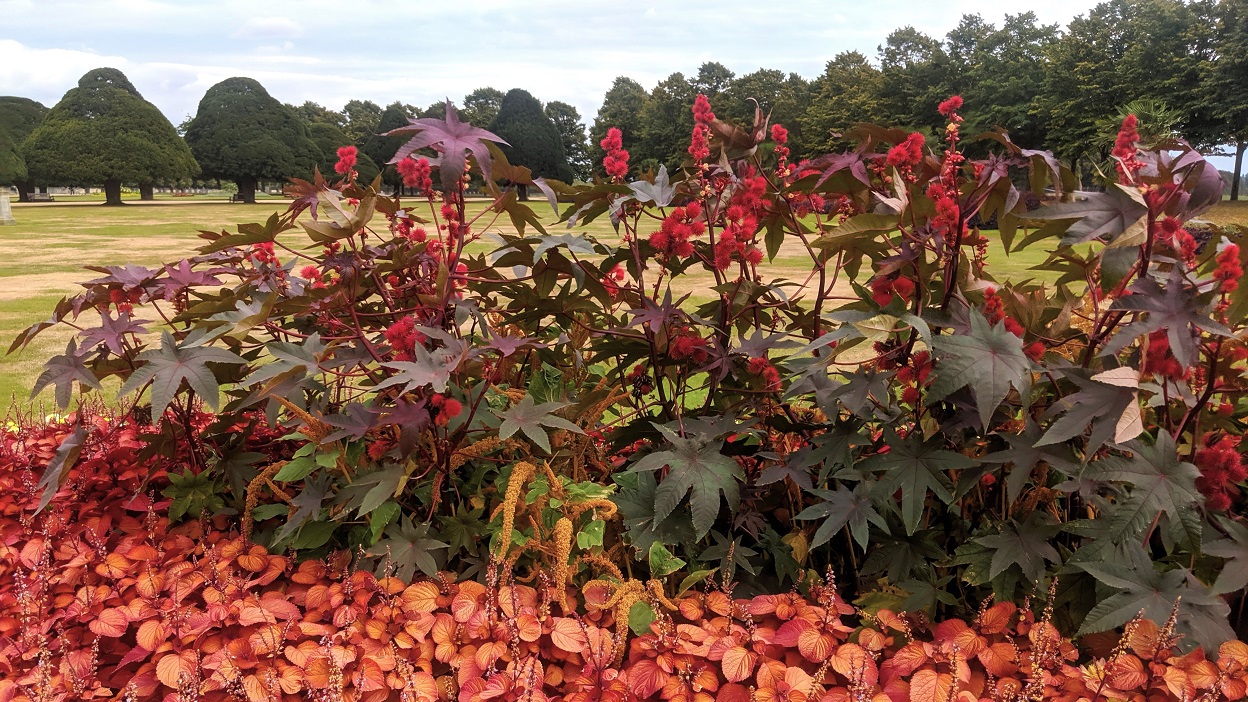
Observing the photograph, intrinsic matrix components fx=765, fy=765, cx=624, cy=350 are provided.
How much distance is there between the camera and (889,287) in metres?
1.58

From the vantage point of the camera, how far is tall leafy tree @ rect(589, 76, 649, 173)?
5541 centimetres

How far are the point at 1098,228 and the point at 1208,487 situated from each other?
58cm

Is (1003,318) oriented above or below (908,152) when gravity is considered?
below

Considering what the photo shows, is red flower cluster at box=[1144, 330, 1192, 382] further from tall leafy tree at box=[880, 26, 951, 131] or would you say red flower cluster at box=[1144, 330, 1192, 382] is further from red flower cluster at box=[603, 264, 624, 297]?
tall leafy tree at box=[880, 26, 951, 131]

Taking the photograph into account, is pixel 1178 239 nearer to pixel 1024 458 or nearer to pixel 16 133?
pixel 1024 458

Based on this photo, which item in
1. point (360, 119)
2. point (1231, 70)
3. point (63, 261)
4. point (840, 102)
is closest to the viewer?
point (63, 261)

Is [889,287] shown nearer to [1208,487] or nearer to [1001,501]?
[1001,501]

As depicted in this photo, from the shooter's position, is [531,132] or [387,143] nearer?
[387,143]

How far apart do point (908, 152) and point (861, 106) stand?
3983cm

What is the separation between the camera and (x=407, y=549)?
5.36ft

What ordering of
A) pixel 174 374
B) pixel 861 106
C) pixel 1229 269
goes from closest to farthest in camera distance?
pixel 1229 269 → pixel 174 374 → pixel 861 106

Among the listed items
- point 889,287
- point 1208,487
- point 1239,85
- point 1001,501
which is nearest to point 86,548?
point 889,287

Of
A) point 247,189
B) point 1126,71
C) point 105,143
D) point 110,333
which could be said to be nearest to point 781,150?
point 110,333

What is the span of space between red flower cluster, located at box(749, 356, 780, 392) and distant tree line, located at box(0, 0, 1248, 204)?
23147mm
